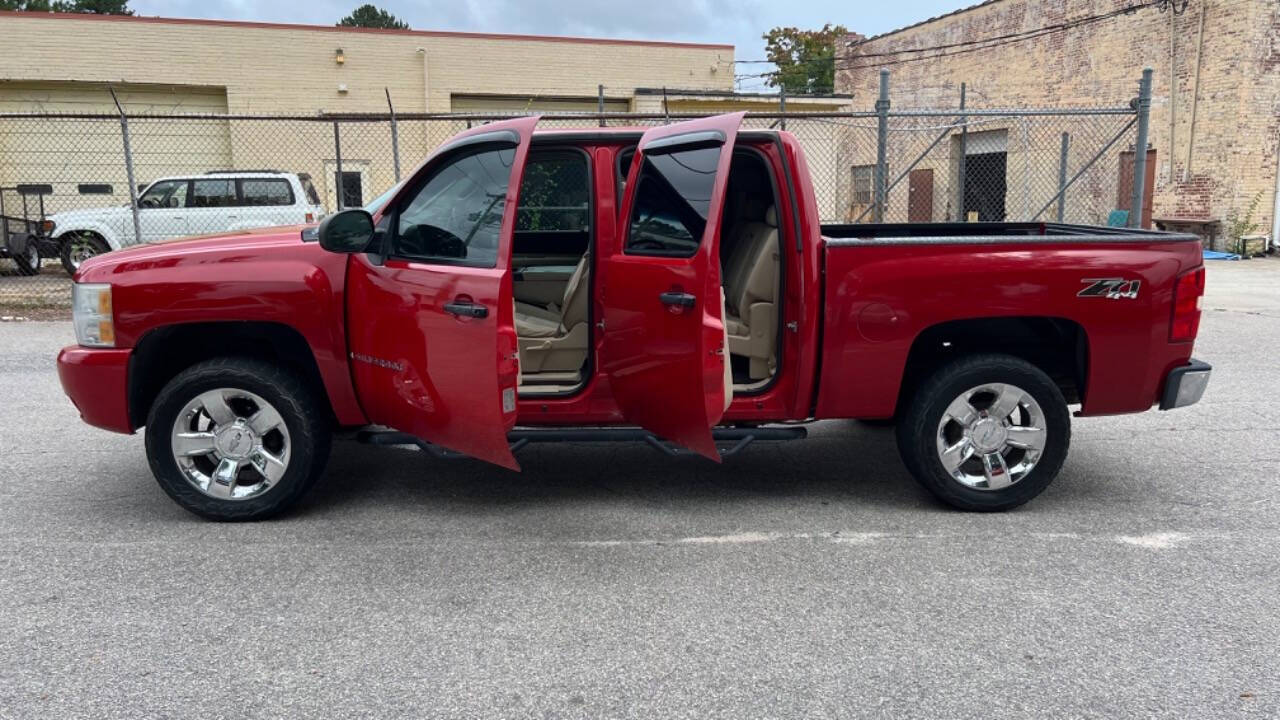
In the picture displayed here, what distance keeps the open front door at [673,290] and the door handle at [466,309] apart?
0.76m

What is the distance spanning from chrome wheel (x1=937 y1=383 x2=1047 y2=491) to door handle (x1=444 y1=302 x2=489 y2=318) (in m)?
2.29

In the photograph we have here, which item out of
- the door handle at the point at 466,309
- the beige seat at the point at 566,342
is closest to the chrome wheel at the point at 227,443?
the door handle at the point at 466,309

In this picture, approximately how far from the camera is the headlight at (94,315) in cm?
473

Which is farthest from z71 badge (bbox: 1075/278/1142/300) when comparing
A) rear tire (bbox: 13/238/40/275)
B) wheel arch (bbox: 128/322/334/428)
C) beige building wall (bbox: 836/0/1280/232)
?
beige building wall (bbox: 836/0/1280/232)

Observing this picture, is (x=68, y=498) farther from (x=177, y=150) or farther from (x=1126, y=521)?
(x=177, y=150)

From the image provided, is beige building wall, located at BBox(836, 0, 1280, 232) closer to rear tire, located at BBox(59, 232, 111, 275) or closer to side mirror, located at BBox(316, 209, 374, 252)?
rear tire, located at BBox(59, 232, 111, 275)

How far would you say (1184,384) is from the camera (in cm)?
502

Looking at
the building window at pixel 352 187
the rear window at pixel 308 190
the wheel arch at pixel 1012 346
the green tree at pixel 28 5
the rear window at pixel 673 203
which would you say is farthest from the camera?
the green tree at pixel 28 5

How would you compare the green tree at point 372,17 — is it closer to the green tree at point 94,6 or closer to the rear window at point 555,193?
the green tree at point 94,6

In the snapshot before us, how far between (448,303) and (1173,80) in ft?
76.7

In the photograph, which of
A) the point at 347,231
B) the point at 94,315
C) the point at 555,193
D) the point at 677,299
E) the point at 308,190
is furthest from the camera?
the point at 308,190

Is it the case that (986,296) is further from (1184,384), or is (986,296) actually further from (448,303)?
A: (448,303)

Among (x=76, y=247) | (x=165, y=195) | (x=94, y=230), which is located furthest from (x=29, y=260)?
(x=165, y=195)

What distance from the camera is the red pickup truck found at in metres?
4.55
